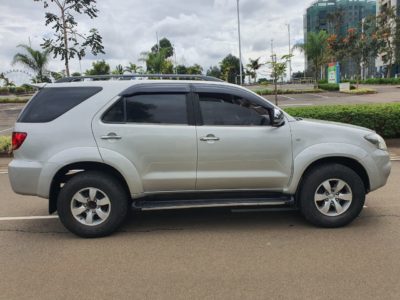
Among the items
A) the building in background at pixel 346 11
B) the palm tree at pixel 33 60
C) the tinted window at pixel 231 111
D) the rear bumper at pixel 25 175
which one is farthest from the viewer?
the building in background at pixel 346 11

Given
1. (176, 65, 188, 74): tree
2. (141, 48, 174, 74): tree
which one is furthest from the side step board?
(176, 65, 188, 74): tree

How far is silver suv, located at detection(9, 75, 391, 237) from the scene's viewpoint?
4871 mm

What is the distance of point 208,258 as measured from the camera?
4.30 meters

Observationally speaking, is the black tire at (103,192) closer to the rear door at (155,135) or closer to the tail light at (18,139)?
the rear door at (155,135)

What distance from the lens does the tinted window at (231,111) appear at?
5.07 m

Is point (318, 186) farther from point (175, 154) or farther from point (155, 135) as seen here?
point (155, 135)

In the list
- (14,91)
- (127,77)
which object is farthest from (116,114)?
(14,91)

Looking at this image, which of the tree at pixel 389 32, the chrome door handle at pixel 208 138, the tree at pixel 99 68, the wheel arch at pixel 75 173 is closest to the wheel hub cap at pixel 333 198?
the chrome door handle at pixel 208 138

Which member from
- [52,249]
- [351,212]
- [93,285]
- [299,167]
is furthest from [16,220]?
[351,212]

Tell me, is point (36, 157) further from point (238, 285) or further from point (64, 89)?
point (238, 285)

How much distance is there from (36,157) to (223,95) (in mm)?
2268

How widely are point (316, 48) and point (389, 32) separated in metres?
15.7

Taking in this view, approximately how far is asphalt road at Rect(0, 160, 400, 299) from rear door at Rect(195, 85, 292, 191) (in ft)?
2.04

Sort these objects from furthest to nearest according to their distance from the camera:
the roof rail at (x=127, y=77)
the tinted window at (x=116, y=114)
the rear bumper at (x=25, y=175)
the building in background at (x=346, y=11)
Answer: the building in background at (x=346, y=11) < the roof rail at (x=127, y=77) < the tinted window at (x=116, y=114) < the rear bumper at (x=25, y=175)
